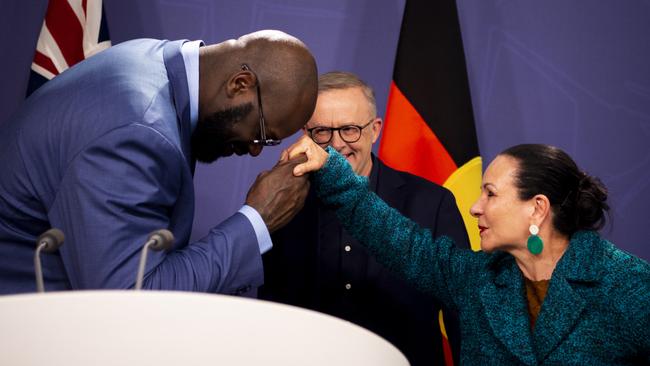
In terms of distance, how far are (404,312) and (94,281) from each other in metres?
1.34

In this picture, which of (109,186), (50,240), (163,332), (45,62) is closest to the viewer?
(163,332)

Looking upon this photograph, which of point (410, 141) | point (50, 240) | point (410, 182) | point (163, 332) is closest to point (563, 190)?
point (410, 182)

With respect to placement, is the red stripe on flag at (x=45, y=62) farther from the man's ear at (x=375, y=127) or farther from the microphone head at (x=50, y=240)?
the microphone head at (x=50, y=240)

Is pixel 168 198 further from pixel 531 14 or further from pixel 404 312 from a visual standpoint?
pixel 531 14

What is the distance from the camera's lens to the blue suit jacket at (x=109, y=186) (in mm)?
1593

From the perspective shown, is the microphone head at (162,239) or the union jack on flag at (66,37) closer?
the microphone head at (162,239)

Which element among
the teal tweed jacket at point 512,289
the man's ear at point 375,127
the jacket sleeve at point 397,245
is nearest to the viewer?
the teal tweed jacket at point 512,289

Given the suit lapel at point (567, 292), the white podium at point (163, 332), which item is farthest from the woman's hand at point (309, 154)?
the white podium at point (163, 332)

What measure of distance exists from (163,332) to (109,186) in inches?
34.3

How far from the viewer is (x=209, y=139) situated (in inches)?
79.0

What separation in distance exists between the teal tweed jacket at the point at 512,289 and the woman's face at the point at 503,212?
96mm

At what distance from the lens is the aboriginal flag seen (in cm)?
333

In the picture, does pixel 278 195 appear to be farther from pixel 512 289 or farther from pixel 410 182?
pixel 410 182

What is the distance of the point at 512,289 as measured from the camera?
231 centimetres
